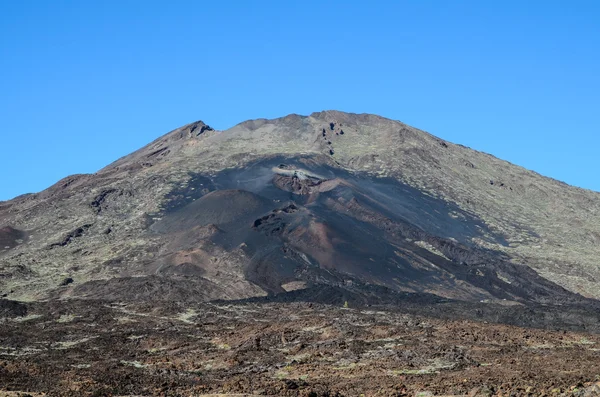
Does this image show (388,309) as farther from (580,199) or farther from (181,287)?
(580,199)

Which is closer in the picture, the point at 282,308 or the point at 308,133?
the point at 282,308

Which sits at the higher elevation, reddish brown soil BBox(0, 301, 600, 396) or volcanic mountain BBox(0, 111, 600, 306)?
volcanic mountain BBox(0, 111, 600, 306)

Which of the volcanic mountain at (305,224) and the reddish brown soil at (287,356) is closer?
the reddish brown soil at (287,356)

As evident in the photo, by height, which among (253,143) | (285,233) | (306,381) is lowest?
(306,381)

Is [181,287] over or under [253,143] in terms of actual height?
under

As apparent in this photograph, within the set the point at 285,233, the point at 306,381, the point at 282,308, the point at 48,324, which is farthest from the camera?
the point at 285,233

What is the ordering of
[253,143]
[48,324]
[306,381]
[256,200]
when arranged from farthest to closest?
[253,143] < [256,200] < [48,324] < [306,381]

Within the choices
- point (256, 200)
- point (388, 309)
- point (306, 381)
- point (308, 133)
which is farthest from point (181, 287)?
point (308, 133)

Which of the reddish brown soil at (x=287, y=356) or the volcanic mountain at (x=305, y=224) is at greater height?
the volcanic mountain at (x=305, y=224)
